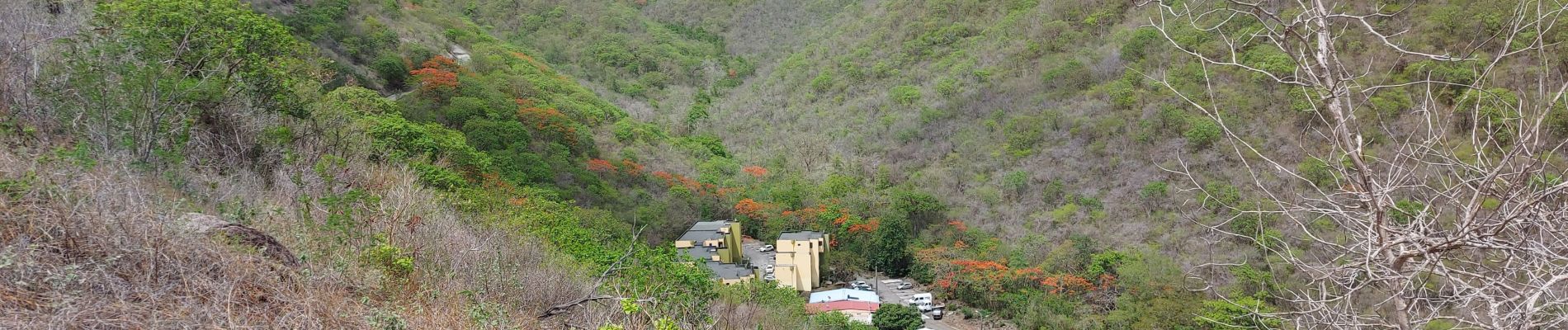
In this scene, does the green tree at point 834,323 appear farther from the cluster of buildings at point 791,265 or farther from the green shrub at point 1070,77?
the green shrub at point 1070,77

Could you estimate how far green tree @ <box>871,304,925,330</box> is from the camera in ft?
54.1

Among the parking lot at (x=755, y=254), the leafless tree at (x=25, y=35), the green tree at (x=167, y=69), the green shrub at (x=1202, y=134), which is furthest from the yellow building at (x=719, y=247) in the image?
the green shrub at (x=1202, y=134)

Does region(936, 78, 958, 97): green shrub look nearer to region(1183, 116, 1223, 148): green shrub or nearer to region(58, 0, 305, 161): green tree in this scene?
region(1183, 116, 1223, 148): green shrub

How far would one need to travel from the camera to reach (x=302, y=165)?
25.4 ft

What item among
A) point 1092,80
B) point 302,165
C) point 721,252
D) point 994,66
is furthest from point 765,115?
point 302,165

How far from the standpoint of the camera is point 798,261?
819 inches

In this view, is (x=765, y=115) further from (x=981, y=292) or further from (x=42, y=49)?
(x=42, y=49)

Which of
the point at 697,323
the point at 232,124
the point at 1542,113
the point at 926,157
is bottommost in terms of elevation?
the point at 926,157

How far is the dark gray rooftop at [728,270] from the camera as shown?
17.2 m

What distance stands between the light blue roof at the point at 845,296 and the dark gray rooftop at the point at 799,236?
6.64 ft

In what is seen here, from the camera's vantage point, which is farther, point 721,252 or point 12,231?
point 721,252

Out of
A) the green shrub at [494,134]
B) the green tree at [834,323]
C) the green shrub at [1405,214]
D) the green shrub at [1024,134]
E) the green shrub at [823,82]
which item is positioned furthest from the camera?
the green shrub at [823,82]

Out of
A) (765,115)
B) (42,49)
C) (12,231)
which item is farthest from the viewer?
(765,115)

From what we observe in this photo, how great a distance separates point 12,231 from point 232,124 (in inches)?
175
